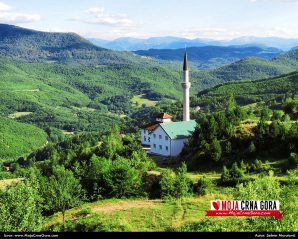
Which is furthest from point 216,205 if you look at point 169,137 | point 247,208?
point 169,137

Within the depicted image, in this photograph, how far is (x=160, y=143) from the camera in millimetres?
68438

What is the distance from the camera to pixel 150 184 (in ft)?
165

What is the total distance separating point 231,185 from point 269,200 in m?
23.9

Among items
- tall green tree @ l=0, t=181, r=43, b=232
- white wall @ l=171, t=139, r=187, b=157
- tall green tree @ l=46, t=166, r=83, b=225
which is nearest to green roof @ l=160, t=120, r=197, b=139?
white wall @ l=171, t=139, r=187, b=157

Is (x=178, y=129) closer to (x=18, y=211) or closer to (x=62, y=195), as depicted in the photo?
(x=62, y=195)

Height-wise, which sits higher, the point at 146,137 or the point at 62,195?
the point at 62,195

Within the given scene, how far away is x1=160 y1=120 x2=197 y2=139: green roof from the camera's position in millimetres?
66062

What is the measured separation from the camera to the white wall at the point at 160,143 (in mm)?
66688

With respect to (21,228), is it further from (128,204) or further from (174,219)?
(128,204)

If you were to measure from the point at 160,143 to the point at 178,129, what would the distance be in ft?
13.2

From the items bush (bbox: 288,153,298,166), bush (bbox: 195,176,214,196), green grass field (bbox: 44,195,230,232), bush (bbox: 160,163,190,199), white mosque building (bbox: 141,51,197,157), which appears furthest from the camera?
white mosque building (bbox: 141,51,197,157)

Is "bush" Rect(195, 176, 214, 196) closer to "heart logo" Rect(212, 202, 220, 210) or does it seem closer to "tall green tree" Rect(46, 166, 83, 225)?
"tall green tree" Rect(46, 166, 83, 225)

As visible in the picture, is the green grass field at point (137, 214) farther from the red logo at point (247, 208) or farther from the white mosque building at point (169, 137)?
the white mosque building at point (169, 137)

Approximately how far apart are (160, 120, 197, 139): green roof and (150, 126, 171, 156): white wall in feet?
2.48
